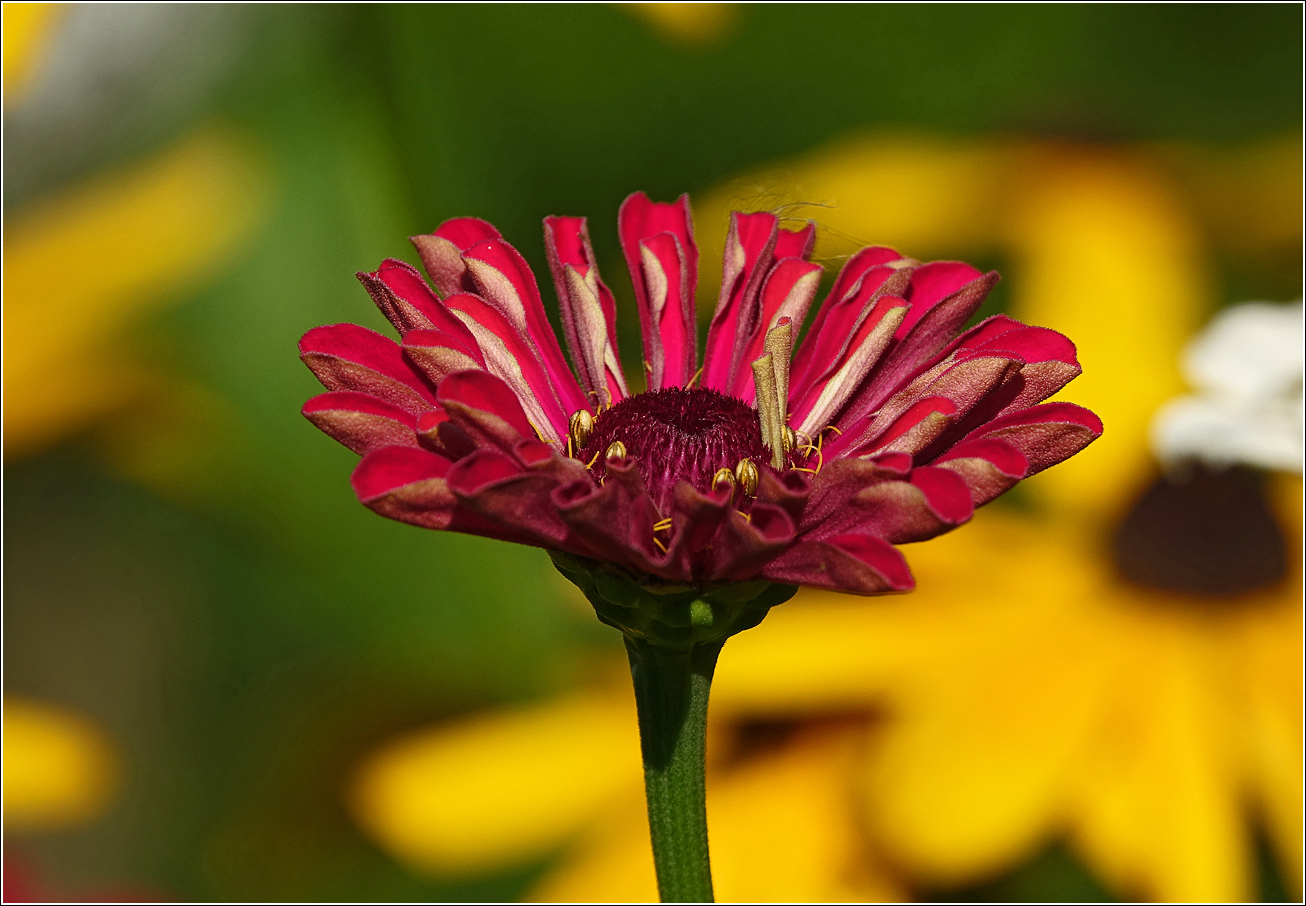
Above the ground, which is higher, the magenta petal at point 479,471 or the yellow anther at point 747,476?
the yellow anther at point 747,476

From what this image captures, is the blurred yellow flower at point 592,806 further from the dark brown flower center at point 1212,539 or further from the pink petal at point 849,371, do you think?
the pink petal at point 849,371

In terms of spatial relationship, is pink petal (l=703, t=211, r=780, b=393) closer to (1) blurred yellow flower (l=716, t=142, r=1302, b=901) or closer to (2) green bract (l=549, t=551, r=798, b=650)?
(2) green bract (l=549, t=551, r=798, b=650)

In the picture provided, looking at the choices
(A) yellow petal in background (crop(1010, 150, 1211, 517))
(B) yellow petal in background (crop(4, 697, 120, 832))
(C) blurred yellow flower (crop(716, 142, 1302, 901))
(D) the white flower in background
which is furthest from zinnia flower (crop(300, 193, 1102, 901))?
(B) yellow petal in background (crop(4, 697, 120, 832))

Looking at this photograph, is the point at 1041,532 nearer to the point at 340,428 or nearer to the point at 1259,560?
the point at 1259,560

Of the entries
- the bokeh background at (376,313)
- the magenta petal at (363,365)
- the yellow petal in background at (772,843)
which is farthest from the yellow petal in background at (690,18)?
the magenta petal at (363,365)

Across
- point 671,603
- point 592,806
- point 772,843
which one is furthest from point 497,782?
point 671,603

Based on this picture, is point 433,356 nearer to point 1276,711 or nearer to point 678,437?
point 678,437
